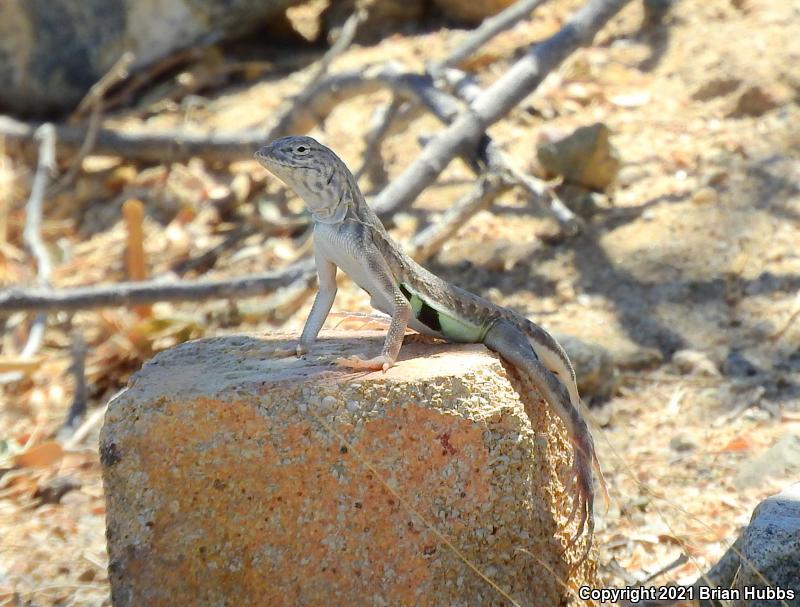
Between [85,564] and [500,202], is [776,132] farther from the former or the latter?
[85,564]

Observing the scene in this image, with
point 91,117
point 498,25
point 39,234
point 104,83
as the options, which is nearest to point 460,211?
point 498,25

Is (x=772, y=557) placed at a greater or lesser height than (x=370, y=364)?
lesser

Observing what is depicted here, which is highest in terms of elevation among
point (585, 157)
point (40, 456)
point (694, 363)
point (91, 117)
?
point (585, 157)

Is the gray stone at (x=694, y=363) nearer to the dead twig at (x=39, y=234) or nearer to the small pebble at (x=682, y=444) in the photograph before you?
the small pebble at (x=682, y=444)

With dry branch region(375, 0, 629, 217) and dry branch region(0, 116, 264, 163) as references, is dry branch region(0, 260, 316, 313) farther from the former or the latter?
dry branch region(0, 116, 264, 163)

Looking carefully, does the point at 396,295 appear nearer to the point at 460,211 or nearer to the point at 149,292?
the point at 460,211

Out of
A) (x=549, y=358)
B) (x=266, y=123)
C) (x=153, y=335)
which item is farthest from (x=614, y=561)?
(x=266, y=123)

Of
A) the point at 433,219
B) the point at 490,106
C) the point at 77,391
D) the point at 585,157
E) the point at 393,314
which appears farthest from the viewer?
the point at 433,219
